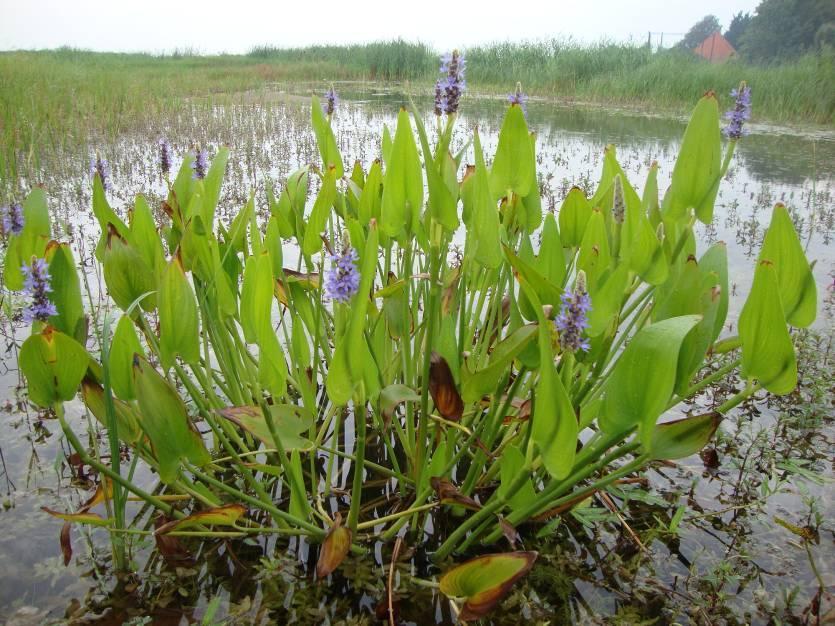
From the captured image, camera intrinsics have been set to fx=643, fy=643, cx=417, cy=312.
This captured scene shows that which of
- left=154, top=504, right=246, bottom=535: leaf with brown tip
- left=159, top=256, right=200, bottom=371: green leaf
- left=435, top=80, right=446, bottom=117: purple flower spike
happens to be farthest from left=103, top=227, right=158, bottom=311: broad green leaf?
left=435, top=80, right=446, bottom=117: purple flower spike

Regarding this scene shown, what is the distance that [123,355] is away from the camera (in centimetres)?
117

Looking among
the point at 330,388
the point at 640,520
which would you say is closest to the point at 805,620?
the point at 640,520

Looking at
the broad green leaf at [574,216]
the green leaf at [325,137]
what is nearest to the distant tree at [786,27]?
the broad green leaf at [574,216]

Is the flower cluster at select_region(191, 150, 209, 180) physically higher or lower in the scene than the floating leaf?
higher

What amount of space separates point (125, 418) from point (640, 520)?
1.31 meters

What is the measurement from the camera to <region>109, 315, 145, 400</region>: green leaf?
113 centimetres

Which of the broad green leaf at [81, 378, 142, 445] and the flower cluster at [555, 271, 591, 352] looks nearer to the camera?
the flower cluster at [555, 271, 591, 352]

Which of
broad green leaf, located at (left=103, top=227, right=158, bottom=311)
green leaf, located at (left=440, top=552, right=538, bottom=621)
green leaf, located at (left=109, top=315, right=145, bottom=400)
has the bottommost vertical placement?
green leaf, located at (left=440, top=552, right=538, bottom=621)

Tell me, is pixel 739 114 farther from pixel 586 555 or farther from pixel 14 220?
pixel 14 220

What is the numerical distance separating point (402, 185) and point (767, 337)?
74 centimetres

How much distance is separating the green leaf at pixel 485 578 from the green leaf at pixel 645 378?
275 mm

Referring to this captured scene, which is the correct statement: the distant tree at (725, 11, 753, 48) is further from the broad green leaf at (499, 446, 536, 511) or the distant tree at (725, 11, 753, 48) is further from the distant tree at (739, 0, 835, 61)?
the broad green leaf at (499, 446, 536, 511)

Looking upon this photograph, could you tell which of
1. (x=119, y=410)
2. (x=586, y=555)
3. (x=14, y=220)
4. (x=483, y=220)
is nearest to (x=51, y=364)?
(x=119, y=410)

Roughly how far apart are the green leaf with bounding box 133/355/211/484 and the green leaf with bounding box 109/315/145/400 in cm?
8
